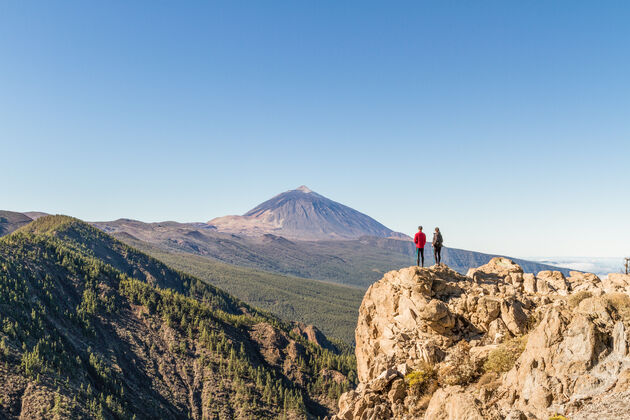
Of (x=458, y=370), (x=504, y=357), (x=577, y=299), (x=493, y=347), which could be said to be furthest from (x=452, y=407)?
(x=577, y=299)

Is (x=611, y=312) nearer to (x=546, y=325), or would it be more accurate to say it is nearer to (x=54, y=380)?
(x=546, y=325)

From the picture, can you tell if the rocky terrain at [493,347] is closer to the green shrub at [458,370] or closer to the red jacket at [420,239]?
the green shrub at [458,370]

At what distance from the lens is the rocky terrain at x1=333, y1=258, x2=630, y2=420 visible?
39.0 feet

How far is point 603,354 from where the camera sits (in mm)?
12258

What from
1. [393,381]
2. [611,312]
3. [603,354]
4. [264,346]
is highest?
[611,312]

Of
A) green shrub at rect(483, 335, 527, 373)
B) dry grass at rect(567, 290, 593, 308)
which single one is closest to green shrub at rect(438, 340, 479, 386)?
green shrub at rect(483, 335, 527, 373)

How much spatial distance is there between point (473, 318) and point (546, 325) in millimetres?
6392

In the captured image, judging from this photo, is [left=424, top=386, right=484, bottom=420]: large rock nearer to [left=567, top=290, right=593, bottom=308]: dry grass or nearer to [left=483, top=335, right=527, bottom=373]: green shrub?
[left=483, top=335, right=527, bottom=373]: green shrub

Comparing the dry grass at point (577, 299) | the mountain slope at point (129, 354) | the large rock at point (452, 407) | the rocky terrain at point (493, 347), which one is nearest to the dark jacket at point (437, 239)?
the rocky terrain at point (493, 347)

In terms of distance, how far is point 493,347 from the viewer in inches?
679

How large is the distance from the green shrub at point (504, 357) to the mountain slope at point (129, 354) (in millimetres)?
72429

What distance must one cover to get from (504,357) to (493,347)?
1.71 m

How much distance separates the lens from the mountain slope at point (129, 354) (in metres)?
72.0

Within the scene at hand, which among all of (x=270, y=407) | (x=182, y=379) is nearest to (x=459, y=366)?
(x=270, y=407)
